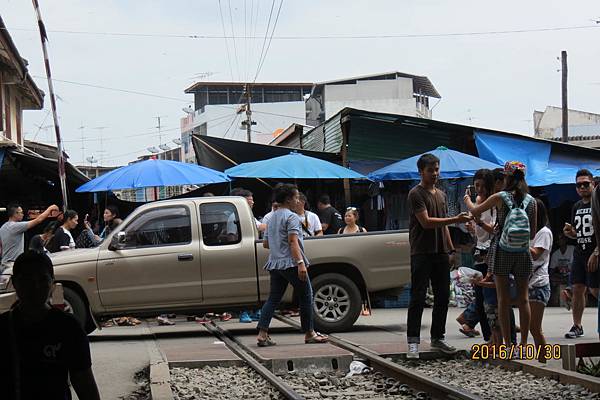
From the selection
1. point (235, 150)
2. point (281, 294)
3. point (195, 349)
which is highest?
point (235, 150)

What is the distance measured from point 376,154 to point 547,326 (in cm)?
740

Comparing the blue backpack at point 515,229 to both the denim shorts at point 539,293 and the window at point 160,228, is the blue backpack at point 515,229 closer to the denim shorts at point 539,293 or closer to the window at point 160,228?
the denim shorts at point 539,293

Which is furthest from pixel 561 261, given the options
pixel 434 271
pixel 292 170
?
pixel 434 271

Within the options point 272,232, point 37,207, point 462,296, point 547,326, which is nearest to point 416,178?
point 462,296

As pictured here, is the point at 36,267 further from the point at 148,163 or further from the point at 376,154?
the point at 376,154

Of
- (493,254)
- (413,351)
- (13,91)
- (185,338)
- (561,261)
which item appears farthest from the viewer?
(13,91)

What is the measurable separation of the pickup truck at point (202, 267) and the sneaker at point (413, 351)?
292cm

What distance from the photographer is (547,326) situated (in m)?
12.8

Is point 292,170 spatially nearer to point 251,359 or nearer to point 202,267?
point 202,267

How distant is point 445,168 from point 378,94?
4882 cm

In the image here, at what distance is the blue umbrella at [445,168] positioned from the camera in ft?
52.3

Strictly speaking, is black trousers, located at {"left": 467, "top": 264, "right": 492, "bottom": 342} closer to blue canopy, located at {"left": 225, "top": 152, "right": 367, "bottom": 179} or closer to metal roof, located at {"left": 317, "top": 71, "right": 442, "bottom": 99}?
blue canopy, located at {"left": 225, "top": 152, "right": 367, "bottom": 179}

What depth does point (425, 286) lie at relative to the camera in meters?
9.16

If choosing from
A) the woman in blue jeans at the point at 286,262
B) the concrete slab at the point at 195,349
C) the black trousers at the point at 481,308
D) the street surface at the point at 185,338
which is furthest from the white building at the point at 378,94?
the black trousers at the point at 481,308
